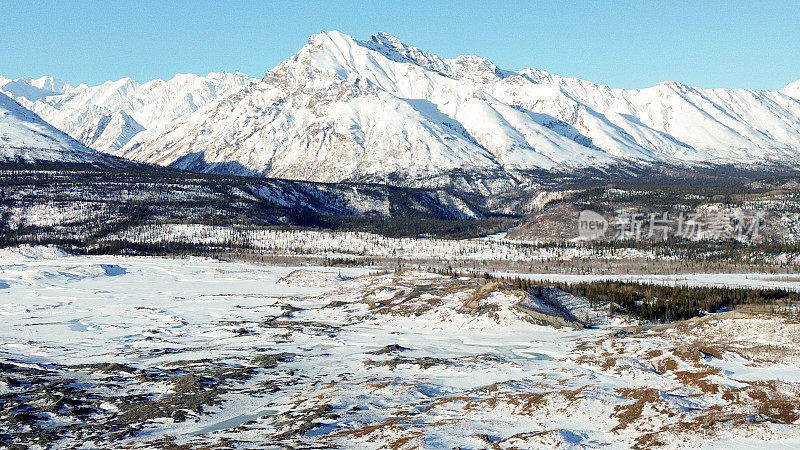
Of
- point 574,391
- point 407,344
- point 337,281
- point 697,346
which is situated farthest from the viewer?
point 337,281

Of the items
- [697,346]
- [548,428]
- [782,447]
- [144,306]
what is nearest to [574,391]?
[548,428]

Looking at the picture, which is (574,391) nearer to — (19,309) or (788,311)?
(788,311)

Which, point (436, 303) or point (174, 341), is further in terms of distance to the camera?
point (436, 303)

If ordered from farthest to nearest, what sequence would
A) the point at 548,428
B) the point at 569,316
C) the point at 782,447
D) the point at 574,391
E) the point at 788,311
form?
the point at 569,316, the point at 788,311, the point at 574,391, the point at 548,428, the point at 782,447

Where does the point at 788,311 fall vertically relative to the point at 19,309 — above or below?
above

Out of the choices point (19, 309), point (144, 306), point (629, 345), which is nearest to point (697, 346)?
point (629, 345)

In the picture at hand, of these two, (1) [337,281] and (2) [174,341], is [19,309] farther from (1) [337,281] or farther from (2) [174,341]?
(1) [337,281]
